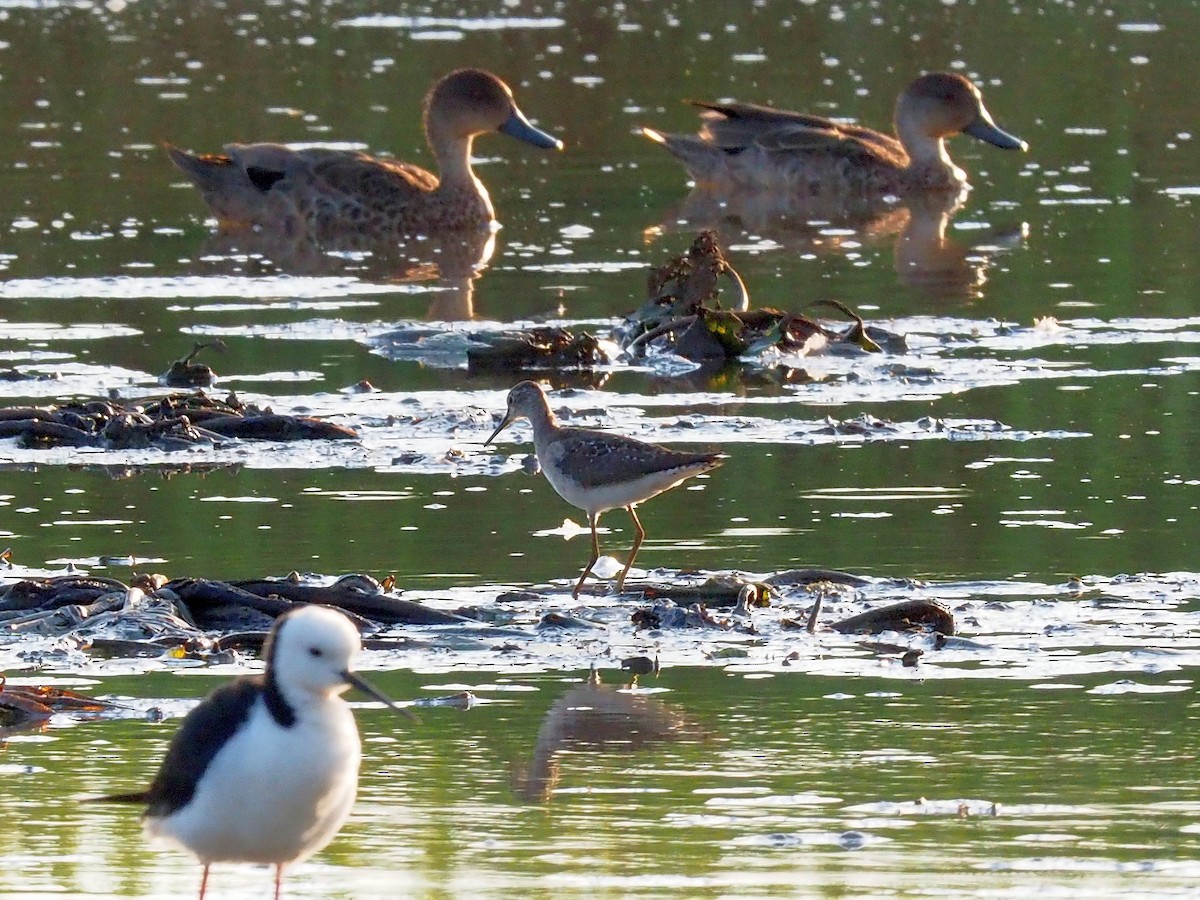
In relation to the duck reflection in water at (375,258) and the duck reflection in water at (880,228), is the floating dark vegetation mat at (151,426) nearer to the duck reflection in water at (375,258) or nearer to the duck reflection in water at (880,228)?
the duck reflection in water at (375,258)

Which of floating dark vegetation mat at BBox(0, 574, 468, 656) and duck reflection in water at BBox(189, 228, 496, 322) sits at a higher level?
duck reflection in water at BBox(189, 228, 496, 322)

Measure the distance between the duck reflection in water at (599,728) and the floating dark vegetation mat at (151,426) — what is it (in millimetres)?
4284

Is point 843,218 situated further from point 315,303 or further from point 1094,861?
point 1094,861

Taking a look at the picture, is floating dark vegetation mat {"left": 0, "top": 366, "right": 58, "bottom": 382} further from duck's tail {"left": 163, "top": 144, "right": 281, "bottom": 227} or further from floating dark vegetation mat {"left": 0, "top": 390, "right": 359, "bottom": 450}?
duck's tail {"left": 163, "top": 144, "right": 281, "bottom": 227}

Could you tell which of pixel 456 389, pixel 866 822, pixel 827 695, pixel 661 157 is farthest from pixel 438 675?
pixel 661 157

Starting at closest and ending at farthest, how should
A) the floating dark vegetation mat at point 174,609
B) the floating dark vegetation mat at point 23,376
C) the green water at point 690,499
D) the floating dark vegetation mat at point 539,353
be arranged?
the green water at point 690,499, the floating dark vegetation mat at point 174,609, the floating dark vegetation mat at point 23,376, the floating dark vegetation mat at point 539,353

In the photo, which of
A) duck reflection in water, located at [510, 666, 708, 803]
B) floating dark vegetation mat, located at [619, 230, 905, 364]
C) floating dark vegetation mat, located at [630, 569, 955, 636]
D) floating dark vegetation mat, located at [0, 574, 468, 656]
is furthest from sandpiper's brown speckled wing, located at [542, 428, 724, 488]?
floating dark vegetation mat, located at [619, 230, 905, 364]

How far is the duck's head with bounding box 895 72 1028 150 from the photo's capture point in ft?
70.7

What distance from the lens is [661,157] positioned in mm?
23688

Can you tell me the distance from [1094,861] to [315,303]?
10.4 m

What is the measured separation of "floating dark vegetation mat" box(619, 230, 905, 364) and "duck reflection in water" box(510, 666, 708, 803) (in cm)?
637

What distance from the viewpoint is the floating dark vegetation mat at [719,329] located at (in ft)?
46.1

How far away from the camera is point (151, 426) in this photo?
11.8 m

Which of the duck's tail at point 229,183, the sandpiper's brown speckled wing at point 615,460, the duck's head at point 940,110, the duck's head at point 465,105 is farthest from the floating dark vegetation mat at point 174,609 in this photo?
Answer: the duck's head at point 940,110
